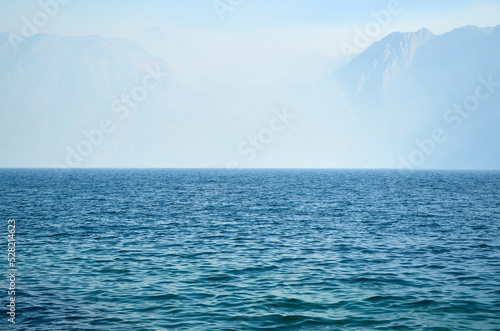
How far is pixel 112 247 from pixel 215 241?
741 cm

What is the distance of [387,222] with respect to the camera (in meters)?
46.6

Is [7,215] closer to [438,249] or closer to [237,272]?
[237,272]

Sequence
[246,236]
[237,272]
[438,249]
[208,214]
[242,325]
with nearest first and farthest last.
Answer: [242,325] < [237,272] < [438,249] < [246,236] < [208,214]

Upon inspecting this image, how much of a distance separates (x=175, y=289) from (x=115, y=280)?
361cm

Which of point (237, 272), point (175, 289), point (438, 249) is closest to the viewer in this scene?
point (175, 289)

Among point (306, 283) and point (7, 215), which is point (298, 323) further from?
point (7, 215)

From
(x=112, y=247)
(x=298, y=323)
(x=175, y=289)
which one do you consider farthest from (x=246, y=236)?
(x=298, y=323)

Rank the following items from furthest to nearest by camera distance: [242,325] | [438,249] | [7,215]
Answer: [7,215]
[438,249]
[242,325]

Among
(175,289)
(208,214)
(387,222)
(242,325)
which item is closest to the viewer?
(242,325)

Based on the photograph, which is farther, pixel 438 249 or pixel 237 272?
pixel 438 249

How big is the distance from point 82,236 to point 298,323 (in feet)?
80.4

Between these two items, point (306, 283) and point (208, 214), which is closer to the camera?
point (306, 283)

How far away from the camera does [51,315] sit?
17.6 m

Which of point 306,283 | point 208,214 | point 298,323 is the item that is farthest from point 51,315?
point 208,214
